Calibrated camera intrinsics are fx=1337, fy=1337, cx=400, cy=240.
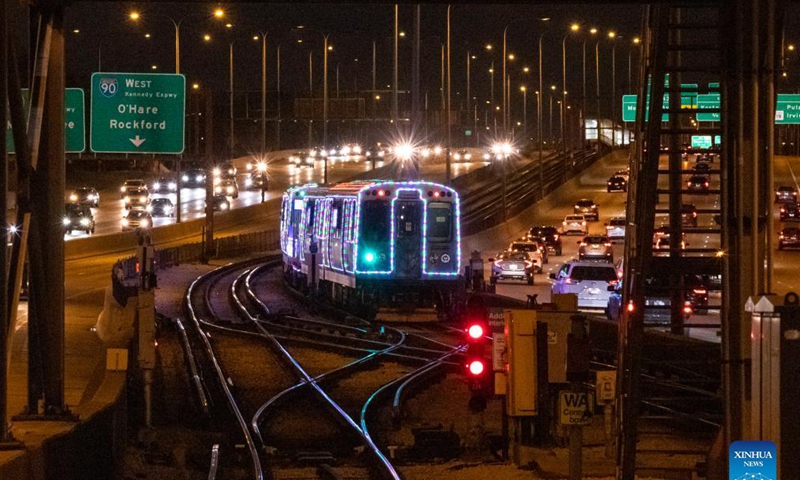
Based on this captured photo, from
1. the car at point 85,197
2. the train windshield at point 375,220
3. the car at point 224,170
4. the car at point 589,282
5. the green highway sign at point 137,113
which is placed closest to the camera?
the green highway sign at point 137,113

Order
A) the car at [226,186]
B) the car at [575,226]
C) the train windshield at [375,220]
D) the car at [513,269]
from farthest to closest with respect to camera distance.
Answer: the car at [226,186]
the car at [575,226]
the car at [513,269]
the train windshield at [375,220]

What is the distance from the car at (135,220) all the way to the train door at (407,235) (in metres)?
40.3

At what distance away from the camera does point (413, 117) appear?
4594 cm

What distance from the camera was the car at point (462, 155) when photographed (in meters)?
142

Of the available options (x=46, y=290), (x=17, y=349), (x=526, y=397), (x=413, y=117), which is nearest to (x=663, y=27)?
(x=526, y=397)

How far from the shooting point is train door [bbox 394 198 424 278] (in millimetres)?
33875

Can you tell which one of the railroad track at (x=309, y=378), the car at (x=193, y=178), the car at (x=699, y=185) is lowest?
the railroad track at (x=309, y=378)

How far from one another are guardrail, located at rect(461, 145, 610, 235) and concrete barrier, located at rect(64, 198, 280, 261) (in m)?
13.8

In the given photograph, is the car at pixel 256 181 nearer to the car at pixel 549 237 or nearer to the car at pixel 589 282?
the car at pixel 549 237

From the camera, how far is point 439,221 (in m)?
34.2

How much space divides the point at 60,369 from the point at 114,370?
4653 millimetres

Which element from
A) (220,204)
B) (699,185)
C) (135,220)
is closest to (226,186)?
(220,204)

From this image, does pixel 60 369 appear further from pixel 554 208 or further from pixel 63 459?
pixel 554 208

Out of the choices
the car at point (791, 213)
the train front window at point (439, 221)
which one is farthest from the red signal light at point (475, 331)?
the car at point (791, 213)
